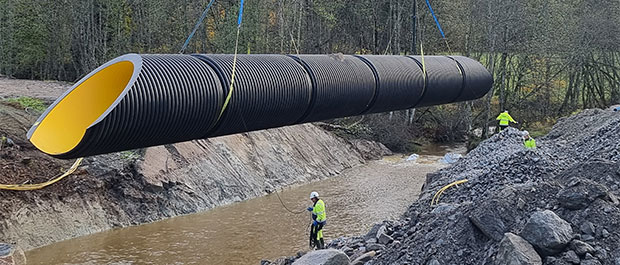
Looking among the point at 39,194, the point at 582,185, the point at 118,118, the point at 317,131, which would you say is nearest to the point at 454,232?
the point at 582,185

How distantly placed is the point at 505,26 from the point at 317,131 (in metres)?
9.59

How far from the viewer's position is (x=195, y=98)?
19.7ft

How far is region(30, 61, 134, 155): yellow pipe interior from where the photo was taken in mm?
6020

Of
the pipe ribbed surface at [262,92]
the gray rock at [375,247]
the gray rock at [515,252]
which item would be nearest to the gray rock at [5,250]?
the pipe ribbed surface at [262,92]

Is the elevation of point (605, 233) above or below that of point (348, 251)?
above

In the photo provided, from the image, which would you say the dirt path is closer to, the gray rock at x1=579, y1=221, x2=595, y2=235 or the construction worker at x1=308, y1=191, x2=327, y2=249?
the construction worker at x1=308, y1=191, x2=327, y2=249

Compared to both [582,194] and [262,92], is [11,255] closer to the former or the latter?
[262,92]

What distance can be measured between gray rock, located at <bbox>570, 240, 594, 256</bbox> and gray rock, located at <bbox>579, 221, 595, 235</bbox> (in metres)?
0.20

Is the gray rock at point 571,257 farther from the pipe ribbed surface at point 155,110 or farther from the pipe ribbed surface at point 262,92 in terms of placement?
the pipe ribbed surface at point 155,110

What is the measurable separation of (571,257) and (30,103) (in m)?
15.0

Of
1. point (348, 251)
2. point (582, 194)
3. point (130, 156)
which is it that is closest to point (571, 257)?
point (582, 194)

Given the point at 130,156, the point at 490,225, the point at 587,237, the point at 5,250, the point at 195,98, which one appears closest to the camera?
the point at 195,98

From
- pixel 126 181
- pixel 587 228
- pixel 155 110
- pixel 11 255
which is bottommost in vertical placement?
pixel 126 181

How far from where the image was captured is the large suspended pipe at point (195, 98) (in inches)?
219
